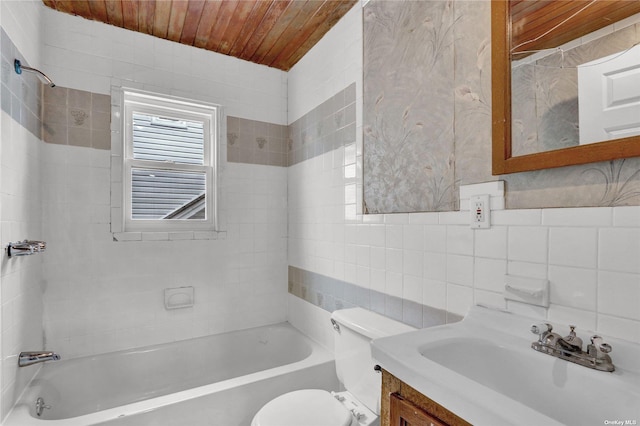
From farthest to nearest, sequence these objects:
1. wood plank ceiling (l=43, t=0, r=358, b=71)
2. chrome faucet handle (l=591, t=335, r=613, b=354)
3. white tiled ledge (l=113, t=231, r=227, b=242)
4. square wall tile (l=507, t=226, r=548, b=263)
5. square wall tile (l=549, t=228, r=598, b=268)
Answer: white tiled ledge (l=113, t=231, r=227, b=242) → wood plank ceiling (l=43, t=0, r=358, b=71) → square wall tile (l=507, t=226, r=548, b=263) → square wall tile (l=549, t=228, r=598, b=268) → chrome faucet handle (l=591, t=335, r=613, b=354)

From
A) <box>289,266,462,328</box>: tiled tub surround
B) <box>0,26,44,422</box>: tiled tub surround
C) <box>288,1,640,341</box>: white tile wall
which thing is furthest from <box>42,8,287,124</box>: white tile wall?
<box>289,266,462,328</box>: tiled tub surround

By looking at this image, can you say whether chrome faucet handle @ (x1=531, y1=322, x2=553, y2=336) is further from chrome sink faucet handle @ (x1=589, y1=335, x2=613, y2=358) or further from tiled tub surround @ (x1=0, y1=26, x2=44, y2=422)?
tiled tub surround @ (x1=0, y1=26, x2=44, y2=422)

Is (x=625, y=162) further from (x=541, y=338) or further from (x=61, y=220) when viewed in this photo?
(x=61, y=220)

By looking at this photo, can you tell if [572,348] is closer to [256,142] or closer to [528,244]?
[528,244]

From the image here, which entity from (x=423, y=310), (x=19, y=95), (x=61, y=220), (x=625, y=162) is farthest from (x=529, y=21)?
(x=61, y=220)

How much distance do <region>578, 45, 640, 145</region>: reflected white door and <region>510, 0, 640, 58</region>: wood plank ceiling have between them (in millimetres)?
114

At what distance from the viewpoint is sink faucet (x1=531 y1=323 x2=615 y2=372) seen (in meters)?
0.78

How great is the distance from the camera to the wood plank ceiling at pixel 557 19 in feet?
2.87

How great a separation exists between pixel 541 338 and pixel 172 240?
2.14 meters

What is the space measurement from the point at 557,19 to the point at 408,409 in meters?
1.22

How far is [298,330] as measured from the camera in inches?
97.3

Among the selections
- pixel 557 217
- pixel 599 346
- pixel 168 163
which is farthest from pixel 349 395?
pixel 168 163

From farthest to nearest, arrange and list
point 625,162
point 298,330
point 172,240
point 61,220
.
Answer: point 298,330 < point 172,240 < point 61,220 < point 625,162

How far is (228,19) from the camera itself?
2033 mm
